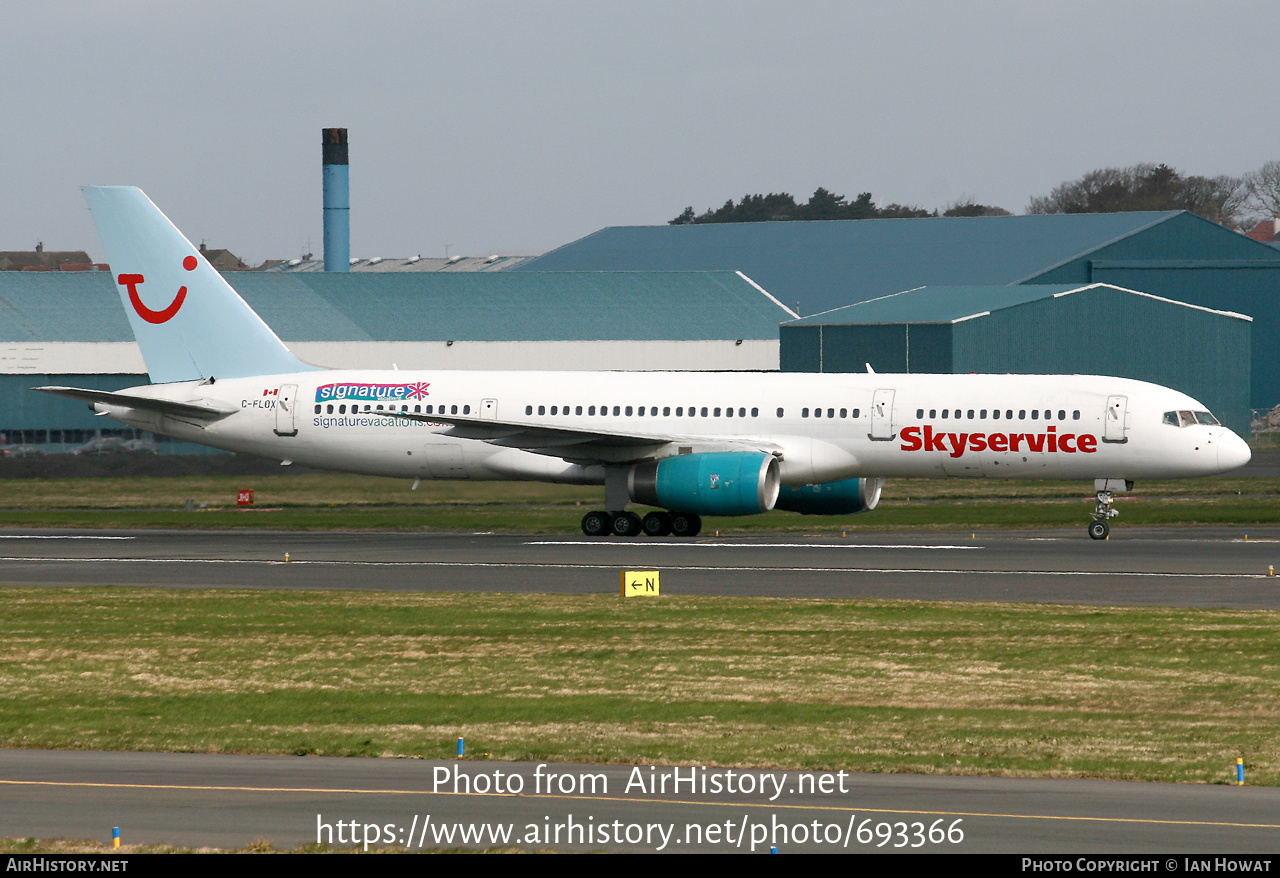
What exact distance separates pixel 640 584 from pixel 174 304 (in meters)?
21.0

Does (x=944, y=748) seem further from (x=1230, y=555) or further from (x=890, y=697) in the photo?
(x=1230, y=555)

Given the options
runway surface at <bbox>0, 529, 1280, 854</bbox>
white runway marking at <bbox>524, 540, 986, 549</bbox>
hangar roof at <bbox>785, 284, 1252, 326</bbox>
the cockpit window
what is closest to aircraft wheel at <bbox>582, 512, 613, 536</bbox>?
white runway marking at <bbox>524, 540, 986, 549</bbox>

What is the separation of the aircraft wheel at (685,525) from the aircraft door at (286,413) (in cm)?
1025

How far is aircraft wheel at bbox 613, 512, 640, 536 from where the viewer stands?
139 feet

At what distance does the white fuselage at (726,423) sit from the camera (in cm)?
4028

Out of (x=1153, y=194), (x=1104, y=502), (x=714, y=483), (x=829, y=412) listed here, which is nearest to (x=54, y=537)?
(x=714, y=483)

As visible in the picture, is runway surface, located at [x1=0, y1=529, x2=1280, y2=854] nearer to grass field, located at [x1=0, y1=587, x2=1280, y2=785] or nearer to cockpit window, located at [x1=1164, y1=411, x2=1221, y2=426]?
grass field, located at [x1=0, y1=587, x2=1280, y2=785]

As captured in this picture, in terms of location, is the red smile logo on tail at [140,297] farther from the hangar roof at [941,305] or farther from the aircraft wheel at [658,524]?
the hangar roof at [941,305]

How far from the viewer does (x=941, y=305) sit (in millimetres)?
80125

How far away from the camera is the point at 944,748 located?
16016mm

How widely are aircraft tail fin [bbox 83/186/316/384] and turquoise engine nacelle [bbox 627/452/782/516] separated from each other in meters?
11.2

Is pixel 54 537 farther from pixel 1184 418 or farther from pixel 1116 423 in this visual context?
pixel 1184 418
